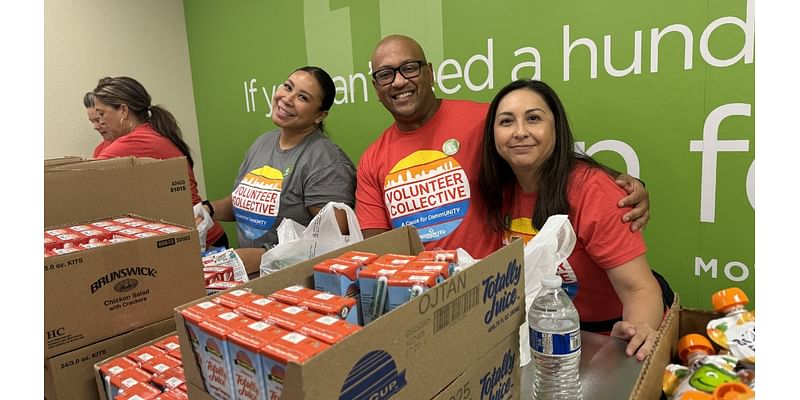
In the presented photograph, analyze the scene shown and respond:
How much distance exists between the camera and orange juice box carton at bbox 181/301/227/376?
28.5 inches

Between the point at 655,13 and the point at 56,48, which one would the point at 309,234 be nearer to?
the point at 655,13

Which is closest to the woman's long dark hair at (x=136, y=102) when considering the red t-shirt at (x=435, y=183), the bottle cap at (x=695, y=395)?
the red t-shirt at (x=435, y=183)

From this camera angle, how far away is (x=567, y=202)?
1428 millimetres

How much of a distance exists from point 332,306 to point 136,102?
8.77 ft

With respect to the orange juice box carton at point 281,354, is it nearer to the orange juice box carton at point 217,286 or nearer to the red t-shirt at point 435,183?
the orange juice box carton at point 217,286

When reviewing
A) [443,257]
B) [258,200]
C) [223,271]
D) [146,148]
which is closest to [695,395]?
[443,257]

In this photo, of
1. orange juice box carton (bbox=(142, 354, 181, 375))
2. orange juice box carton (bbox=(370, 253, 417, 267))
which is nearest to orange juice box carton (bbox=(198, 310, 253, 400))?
orange juice box carton (bbox=(370, 253, 417, 267))

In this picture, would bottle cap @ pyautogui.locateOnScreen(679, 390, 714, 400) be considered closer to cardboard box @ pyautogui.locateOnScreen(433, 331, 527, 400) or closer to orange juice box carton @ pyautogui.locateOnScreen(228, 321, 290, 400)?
cardboard box @ pyautogui.locateOnScreen(433, 331, 527, 400)

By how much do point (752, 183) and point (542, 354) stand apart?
1.49 m

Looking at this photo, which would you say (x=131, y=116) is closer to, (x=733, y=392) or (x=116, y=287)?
(x=116, y=287)

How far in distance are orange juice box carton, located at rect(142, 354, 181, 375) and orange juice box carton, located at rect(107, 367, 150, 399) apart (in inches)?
0.5

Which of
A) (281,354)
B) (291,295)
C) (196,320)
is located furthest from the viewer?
(291,295)

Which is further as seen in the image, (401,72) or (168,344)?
(401,72)

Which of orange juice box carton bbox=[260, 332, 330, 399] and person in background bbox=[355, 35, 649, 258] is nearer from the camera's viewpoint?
orange juice box carton bbox=[260, 332, 330, 399]
